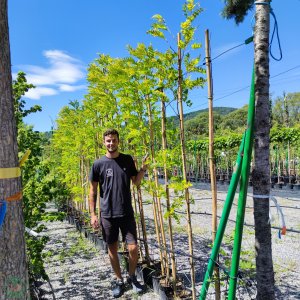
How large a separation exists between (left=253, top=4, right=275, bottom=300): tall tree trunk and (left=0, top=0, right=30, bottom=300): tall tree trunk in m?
1.36

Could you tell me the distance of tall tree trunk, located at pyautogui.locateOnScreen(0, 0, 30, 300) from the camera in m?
1.72

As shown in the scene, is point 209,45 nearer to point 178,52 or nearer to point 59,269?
point 178,52

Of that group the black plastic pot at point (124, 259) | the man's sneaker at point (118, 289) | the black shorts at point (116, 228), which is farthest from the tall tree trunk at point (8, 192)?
the black plastic pot at point (124, 259)

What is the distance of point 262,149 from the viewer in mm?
1840

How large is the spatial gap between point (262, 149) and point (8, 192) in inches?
55.9

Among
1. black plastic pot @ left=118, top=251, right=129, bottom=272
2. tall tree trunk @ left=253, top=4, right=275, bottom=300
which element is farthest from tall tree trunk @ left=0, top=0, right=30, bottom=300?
black plastic pot @ left=118, top=251, right=129, bottom=272

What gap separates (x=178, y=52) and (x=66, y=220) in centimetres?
806

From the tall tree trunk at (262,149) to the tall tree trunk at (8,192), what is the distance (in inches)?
53.4

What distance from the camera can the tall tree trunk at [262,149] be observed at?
1.83 meters

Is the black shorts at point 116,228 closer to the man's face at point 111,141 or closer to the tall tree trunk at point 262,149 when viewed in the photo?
the man's face at point 111,141

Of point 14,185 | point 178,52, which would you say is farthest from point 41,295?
point 178,52

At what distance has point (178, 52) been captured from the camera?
109 inches

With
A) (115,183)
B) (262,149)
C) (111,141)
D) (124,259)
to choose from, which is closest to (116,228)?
(115,183)

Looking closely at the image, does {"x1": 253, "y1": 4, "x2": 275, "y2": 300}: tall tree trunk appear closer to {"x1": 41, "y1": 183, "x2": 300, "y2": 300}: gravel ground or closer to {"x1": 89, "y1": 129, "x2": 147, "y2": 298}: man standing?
{"x1": 41, "y1": 183, "x2": 300, "y2": 300}: gravel ground
